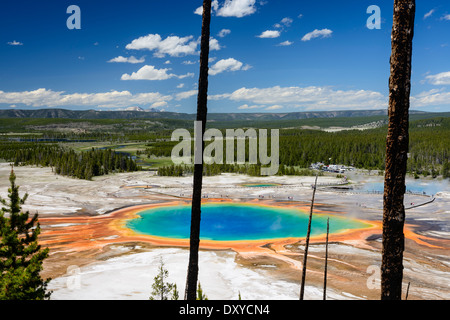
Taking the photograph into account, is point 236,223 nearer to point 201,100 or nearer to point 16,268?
point 16,268

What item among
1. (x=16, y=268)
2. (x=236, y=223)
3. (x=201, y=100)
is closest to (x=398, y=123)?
(x=201, y=100)

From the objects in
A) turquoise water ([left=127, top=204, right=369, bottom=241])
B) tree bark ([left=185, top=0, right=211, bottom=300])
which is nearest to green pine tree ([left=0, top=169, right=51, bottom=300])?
tree bark ([left=185, top=0, right=211, bottom=300])

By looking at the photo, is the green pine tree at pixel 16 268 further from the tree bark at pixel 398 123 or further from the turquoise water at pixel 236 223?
the turquoise water at pixel 236 223

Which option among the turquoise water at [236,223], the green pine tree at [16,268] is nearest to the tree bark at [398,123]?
the green pine tree at [16,268]
